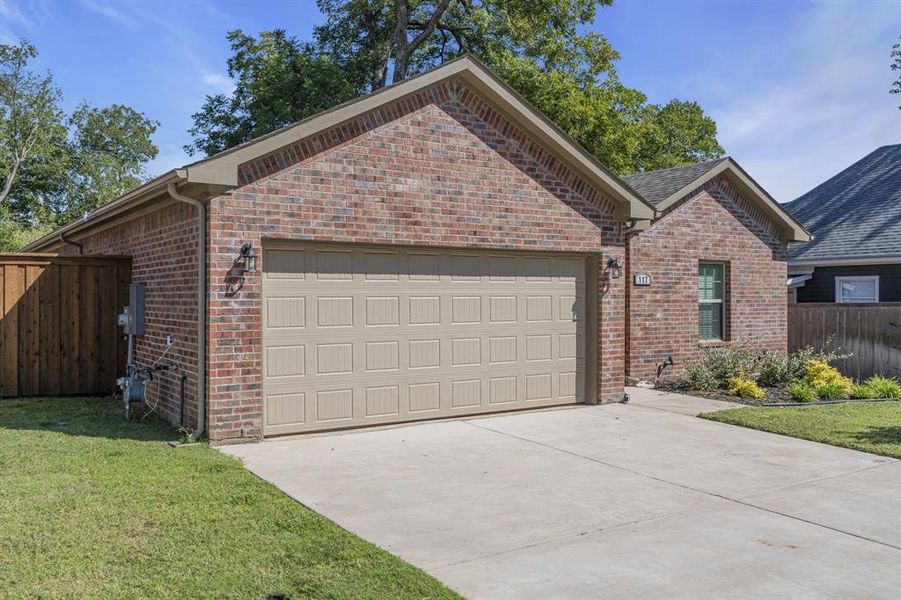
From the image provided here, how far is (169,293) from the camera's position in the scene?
9672mm

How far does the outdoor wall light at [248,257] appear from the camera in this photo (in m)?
8.62

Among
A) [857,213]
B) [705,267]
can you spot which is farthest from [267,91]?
[857,213]

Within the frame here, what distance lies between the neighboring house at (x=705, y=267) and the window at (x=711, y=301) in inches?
0.8

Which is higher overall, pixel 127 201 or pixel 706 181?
pixel 706 181

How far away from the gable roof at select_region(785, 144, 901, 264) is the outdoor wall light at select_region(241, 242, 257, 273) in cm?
1543

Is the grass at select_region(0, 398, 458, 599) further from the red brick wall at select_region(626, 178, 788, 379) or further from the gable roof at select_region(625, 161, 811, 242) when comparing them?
the gable roof at select_region(625, 161, 811, 242)

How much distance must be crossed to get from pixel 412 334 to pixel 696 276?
23.9 ft

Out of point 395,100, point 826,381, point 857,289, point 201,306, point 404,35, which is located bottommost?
point 826,381

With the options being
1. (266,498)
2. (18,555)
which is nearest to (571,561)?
(266,498)

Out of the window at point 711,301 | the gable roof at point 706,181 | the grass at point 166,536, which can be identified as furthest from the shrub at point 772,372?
the grass at point 166,536

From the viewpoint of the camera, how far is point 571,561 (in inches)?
197

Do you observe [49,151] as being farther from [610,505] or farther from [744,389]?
[610,505]

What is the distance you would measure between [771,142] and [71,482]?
26.3m

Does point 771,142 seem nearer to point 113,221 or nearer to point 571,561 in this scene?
point 113,221
